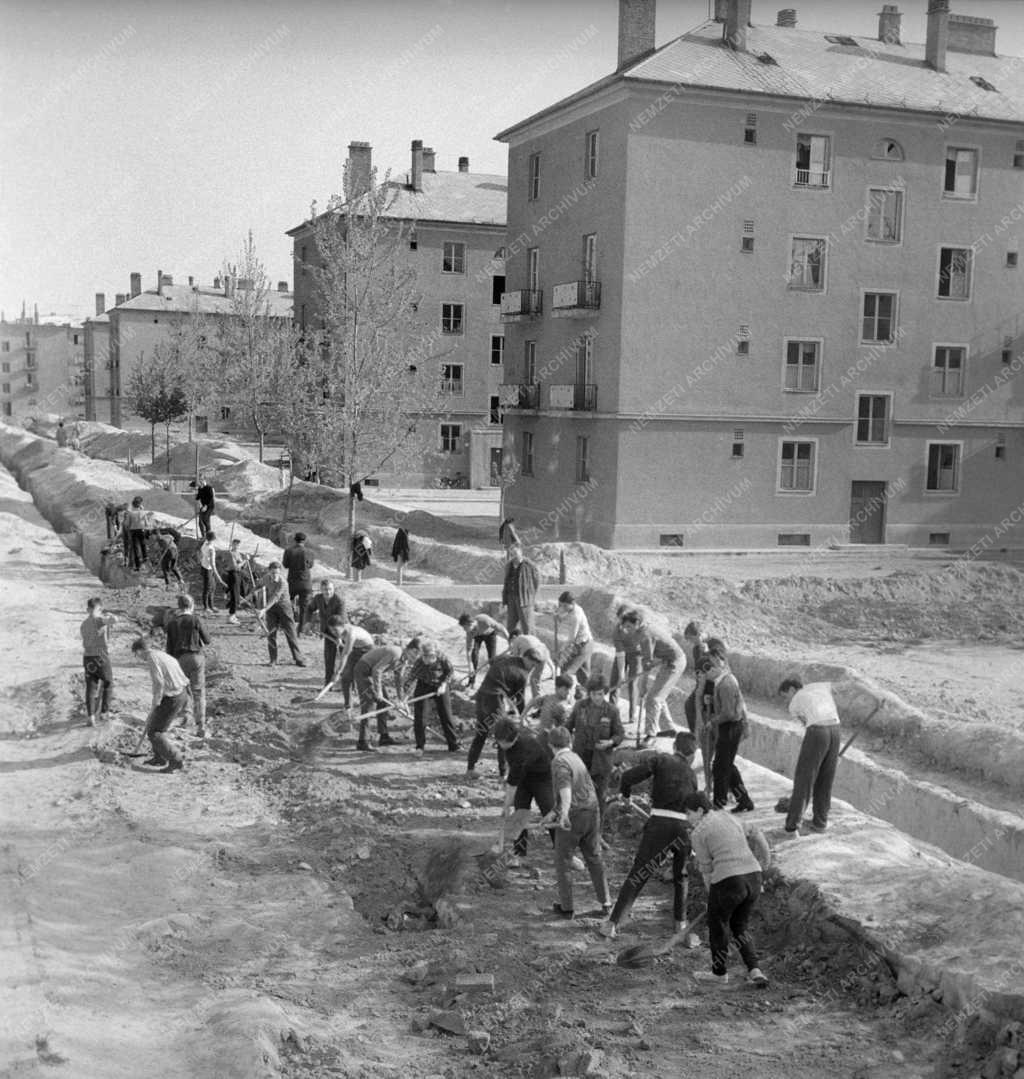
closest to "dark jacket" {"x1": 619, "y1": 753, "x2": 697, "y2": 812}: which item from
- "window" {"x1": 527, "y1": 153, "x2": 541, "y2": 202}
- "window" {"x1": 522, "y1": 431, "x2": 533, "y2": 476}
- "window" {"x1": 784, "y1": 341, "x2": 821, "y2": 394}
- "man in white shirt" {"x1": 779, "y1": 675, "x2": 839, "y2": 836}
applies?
"man in white shirt" {"x1": 779, "y1": 675, "x2": 839, "y2": 836}

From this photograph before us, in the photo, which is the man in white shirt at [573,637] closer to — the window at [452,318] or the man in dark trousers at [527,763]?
the man in dark trousers at [527,763]

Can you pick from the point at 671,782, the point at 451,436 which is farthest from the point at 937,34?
the point at 671,782

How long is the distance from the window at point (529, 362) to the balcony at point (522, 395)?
19cm

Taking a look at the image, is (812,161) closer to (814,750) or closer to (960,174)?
(960,174)

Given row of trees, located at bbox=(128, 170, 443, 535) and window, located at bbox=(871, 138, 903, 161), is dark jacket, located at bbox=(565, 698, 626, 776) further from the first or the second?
window, located at bbox=(871, 138, 903, 161)

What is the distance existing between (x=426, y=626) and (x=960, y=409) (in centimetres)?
2280

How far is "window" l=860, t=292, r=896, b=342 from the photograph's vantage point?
3588 cm

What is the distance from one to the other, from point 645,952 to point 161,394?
5626 centimetres

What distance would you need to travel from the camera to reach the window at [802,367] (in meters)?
35.3

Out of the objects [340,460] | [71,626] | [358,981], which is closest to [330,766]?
[358,981]

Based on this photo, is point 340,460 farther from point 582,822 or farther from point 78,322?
point 78,322

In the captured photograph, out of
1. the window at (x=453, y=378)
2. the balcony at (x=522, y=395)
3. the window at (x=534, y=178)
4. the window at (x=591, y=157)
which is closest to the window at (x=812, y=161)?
the window at (x=591, y=157)

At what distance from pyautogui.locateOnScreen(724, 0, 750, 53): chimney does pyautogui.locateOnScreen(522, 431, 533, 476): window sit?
13596 millimetres

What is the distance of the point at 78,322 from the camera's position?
5241 inches
